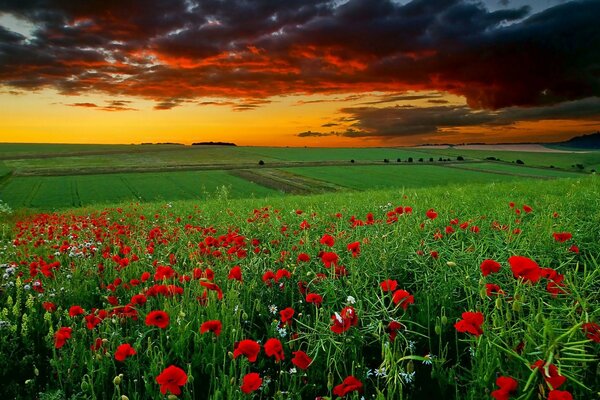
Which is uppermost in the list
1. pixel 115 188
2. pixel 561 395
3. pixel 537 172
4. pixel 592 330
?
pixel 561 395

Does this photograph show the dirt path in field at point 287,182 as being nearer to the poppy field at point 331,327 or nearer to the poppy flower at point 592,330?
the poppy field at point 331,327

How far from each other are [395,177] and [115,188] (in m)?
33.0

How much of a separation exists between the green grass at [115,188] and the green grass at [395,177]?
10655 millimetres

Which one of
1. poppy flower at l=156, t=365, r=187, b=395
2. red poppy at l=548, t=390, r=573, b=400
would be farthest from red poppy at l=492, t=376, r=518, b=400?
poppy flower at l=156, t=365, r=187, b=395

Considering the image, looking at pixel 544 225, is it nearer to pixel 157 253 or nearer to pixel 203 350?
pixel 203 350

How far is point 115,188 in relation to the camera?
43.8m

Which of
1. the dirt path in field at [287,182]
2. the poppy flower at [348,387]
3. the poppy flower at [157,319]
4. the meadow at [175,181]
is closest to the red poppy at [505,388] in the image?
the poppy flower at [348,387]

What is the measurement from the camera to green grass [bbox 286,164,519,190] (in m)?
46.7

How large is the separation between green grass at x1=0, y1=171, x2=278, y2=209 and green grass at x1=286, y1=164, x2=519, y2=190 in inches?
419

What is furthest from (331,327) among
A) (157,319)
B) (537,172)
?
(537,172)

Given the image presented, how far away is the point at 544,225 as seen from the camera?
5496 mm

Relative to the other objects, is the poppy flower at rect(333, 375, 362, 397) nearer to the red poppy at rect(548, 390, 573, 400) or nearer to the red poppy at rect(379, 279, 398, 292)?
the red poppy at rect(548, 390, 573, 400)

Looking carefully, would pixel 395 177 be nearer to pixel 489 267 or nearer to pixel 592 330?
pixel 592 330

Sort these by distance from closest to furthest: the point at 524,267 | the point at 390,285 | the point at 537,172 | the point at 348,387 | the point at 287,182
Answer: the point at 348,387, the point at 524,267, the point at 390,285, the point at 287,182, the point at 537,172
